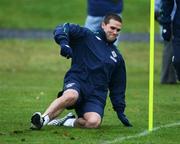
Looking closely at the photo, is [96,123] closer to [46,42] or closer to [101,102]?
[101,102]

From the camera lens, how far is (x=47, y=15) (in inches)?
1567

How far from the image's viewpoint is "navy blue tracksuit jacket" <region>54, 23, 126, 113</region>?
13.8 metres

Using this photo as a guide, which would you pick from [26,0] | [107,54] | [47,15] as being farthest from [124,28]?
[107,54]

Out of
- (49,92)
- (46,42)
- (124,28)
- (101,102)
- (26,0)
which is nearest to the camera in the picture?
(101,102)

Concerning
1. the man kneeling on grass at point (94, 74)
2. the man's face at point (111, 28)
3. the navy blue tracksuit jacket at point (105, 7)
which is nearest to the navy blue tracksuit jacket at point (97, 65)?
the man kneeling on grass at point (94, 74)

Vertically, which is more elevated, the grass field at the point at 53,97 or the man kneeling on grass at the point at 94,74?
the man kneeling on grass at the point at 94,74

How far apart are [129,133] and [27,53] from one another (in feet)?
56.9

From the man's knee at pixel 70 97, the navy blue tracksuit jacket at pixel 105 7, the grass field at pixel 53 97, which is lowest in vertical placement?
the grass field at pixel 53 97

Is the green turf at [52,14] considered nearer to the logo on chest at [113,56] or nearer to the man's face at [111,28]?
the logo on chest at [113,56]

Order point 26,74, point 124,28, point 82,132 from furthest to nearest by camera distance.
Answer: point 124,28, point 26,74, point 82,132

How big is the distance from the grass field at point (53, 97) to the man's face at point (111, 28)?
1.33 metres

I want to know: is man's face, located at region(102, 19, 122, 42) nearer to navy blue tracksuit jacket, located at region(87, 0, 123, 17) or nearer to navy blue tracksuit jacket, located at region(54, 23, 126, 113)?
navy blue tracksuit jacket, located at region(54, 23, 126, 113)

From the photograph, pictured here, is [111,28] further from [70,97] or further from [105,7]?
[105,7]

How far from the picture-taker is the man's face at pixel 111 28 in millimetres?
13797
